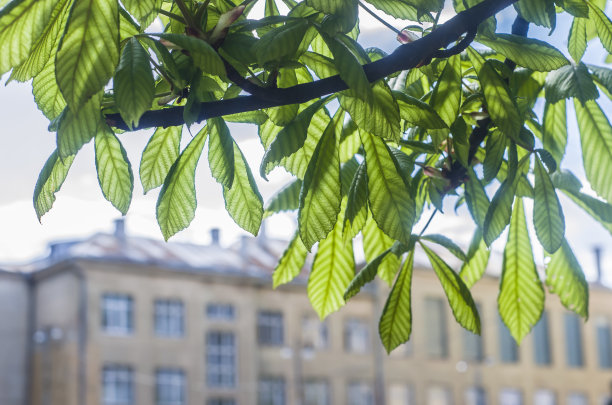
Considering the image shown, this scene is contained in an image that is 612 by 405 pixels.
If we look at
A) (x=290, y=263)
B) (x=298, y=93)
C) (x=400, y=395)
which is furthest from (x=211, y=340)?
(x=298, y=93)

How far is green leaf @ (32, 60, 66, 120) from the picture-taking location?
0.75 meters

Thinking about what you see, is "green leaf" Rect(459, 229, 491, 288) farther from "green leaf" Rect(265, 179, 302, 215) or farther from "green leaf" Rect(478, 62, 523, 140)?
"green leaf" Rect(478, 62, 523, 140)

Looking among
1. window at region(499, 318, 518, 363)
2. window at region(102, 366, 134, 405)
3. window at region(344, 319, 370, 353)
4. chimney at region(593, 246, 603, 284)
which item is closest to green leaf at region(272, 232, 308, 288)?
window at region(102, 366, 134, 405)

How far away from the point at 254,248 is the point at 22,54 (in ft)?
89.8

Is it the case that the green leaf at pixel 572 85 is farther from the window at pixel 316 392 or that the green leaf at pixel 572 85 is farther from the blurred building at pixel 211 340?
the window at pixel 316 392

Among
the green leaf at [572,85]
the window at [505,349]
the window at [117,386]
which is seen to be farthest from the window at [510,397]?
the green leaf at [572,85]

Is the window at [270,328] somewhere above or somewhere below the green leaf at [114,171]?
above

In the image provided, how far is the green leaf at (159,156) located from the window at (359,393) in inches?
1013

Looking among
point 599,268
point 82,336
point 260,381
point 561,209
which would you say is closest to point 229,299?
point 260,381

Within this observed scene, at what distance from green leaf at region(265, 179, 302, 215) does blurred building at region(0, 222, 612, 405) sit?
21404 mm

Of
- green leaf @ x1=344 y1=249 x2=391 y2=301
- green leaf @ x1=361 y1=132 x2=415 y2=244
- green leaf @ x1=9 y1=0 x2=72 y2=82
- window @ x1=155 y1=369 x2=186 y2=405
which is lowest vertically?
green leaf @ x1=344 y1=249 x2=391 y2=301

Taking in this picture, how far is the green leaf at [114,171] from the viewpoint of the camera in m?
0.79

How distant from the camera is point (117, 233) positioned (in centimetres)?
2431

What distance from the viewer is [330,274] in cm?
108
